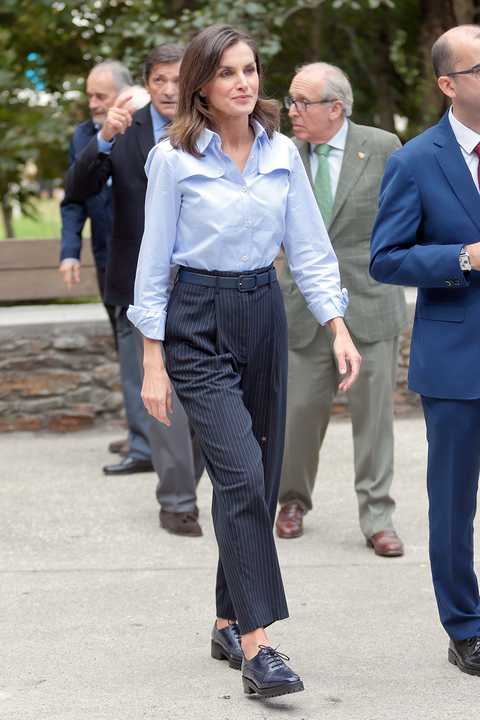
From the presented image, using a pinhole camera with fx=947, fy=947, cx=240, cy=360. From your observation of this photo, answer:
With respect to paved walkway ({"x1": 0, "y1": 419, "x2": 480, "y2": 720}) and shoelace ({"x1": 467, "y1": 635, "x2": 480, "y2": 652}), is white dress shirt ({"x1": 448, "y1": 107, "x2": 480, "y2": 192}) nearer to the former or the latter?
shoelace ({"x1": 467, "y1": 635, "x2": 480, "y2": 652})

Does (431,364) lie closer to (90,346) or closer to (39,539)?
(39,539)

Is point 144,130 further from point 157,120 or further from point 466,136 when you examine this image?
point 466,136

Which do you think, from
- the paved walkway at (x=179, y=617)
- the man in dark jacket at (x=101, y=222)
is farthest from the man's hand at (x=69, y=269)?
the paved walkway at (x=179, y=617)

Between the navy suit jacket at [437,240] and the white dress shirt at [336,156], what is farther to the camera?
the white dress shirt at [336,156]

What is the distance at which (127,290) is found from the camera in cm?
494

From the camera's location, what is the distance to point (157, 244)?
286 cm

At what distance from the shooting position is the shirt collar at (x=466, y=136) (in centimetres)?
282

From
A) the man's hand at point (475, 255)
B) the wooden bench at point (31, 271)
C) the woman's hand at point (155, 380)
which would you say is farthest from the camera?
the wooden bench at point (31, 271)

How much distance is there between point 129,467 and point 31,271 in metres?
2.22

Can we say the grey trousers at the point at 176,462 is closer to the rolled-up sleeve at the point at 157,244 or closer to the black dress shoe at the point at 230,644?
the black dress shoe at the point at 230,644

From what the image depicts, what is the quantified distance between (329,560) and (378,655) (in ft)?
3.20

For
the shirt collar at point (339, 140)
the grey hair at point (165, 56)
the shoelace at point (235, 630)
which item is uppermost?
the grey hair at point (165, 56)

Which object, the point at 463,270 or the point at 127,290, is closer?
the point at 463,270

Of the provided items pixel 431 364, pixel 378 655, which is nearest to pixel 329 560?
pixel 378 655
